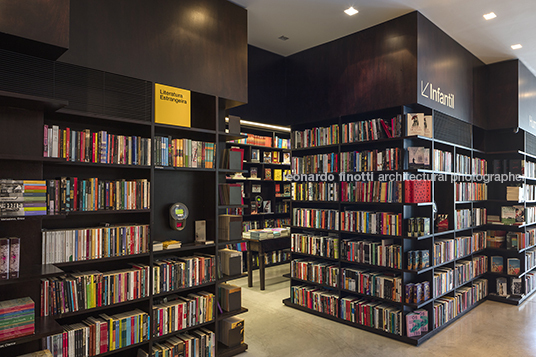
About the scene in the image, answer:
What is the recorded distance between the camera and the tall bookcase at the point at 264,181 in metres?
7.14

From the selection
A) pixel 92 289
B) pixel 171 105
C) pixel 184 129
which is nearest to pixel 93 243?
pixel 92 289

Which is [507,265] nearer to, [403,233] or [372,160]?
[403,233]

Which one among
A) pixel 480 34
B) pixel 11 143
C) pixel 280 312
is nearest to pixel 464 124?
pixel 480 34

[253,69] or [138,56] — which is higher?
[253,69]

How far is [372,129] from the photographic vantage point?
4281 millimetres

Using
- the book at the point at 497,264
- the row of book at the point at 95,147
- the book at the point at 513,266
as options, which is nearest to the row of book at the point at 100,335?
the row of book at the point at 95,147

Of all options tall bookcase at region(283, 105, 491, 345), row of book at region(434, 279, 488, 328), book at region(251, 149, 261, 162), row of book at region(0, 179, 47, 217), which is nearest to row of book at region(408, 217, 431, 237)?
tall bookcase at region(283, 105, 491, 345)

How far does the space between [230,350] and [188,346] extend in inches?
21.0

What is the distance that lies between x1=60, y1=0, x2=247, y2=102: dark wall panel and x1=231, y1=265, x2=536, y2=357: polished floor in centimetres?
270

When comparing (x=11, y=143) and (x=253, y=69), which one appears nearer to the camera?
Result: (x=11, y=143)

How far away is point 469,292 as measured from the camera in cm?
503

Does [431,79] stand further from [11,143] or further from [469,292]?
[11,143]

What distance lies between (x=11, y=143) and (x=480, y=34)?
5311 mm

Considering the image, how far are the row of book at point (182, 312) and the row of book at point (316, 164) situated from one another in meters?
2.29
